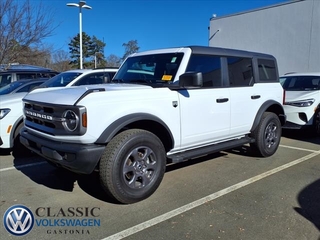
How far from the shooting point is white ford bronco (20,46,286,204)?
324cm

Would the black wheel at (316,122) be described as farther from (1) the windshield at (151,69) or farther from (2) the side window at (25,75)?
(2) the side window at (25,75)

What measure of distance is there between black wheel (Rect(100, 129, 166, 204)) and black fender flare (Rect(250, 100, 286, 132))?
2.27 m

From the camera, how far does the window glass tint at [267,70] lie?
219 inches

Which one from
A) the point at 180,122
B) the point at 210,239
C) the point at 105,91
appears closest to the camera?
the point at 210,239

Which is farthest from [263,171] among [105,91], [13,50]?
[13,50]

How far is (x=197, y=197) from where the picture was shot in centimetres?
380

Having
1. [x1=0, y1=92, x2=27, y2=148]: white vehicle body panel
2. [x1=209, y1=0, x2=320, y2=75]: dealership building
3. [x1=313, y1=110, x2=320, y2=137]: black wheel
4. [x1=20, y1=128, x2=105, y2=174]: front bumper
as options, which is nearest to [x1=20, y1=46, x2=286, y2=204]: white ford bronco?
[x1=20, y1=128, x2=105, y2=174]: front bumper

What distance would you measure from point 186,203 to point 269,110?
313 cm

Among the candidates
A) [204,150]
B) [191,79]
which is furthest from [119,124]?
[204,150]

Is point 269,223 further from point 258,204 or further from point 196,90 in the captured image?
point 196,90

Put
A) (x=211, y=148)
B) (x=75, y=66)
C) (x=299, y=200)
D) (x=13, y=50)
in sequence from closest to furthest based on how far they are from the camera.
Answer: (x=299, y=200), (x=211, y=148), (x=13, y=50), (x=75, y=66)

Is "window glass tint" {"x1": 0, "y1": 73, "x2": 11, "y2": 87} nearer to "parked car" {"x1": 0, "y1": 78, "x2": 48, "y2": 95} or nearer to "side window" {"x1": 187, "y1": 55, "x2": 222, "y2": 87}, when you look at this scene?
"parked car" {"x1": 0, "y1": 78, "x2": 48, "y2": 95}

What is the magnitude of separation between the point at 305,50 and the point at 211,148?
14685 mm

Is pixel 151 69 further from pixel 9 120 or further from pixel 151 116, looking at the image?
pixel 9 120
